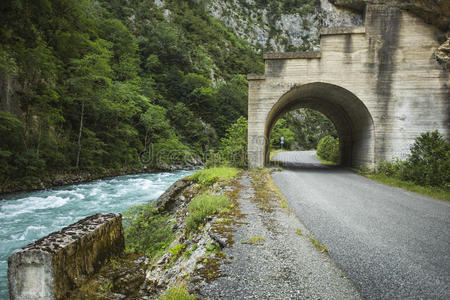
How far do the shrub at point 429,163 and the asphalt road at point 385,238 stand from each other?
2060 mm

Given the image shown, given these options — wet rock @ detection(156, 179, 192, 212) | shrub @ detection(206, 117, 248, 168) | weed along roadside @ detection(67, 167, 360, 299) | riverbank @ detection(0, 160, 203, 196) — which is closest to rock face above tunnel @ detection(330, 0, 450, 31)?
shrub @ detection(206, 117, 248, 168)

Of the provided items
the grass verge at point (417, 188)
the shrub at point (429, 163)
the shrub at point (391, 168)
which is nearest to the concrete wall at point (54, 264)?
the grass verge at point (417, 188)

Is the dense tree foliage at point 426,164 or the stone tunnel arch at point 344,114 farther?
the stone tunnel arch at point 344,114

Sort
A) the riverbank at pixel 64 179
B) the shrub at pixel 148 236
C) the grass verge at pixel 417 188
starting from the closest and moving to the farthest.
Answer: the shrub at pixel 148 236, the grass verge at pixel 417 188, the riverbank at pixel 64 179

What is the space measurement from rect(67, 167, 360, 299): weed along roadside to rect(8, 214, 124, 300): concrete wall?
→ 0.17 m

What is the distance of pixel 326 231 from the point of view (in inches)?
143

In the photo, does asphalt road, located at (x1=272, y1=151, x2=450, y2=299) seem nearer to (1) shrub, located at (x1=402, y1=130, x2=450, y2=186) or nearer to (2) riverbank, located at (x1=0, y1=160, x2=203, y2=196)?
(1) shrub, located at (x1=402, y1=130, x2=450, y2=186)

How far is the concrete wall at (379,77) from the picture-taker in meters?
9.94

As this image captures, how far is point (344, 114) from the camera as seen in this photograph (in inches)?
536

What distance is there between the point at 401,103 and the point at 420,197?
5892mm

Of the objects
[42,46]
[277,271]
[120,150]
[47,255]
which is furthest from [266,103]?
[42,46]

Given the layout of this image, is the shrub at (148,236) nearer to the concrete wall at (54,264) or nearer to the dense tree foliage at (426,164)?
the concrete wall at (54,264)

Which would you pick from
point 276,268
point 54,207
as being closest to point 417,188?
point 276,268

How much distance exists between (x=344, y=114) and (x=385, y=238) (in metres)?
12.0
